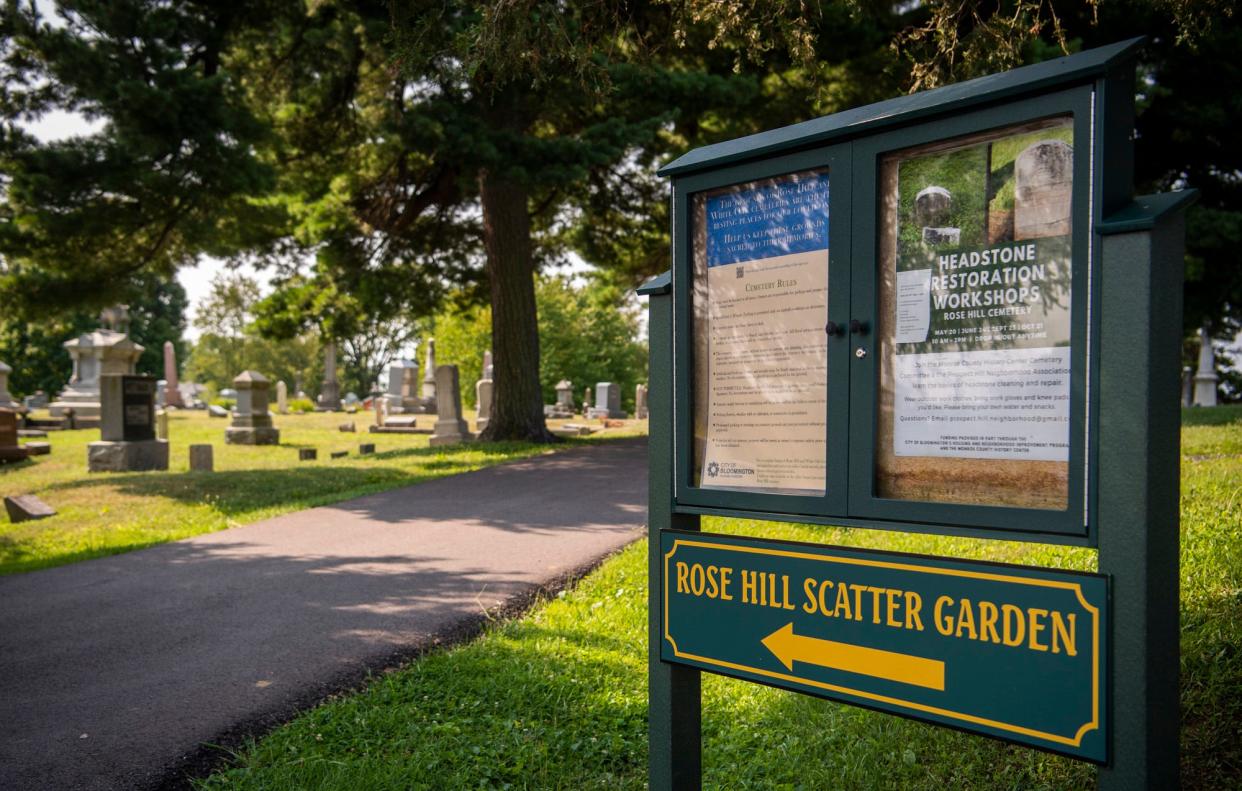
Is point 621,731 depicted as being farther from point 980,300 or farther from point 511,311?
point 511,311

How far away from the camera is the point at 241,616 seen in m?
5.60

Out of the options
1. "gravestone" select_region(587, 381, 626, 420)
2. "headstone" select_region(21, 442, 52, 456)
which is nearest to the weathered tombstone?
"headstone" select_region(21, 442, 52, 456)

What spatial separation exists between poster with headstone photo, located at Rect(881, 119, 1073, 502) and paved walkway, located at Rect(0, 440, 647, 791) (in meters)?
3.19

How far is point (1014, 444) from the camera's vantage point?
1.96 meters

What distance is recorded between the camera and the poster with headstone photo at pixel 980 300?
191cm

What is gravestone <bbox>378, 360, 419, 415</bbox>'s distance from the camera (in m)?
31.8

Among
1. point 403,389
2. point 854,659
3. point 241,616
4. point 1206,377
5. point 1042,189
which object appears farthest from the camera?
point 403,389

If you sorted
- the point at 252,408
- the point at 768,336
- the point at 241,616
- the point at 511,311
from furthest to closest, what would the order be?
the point at 252,408 → the point at 511,311 → the point at 241,616 → the point at 768,336

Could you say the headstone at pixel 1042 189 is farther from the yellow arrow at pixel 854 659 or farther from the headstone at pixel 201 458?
the headstone at pixel 201 458

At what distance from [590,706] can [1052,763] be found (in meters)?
1.94

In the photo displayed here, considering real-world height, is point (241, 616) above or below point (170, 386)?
below

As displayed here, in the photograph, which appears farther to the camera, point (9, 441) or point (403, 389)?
point (403, 389)

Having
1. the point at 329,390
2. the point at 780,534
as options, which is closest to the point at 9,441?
the point at 780,534

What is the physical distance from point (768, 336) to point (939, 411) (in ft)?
1.76
